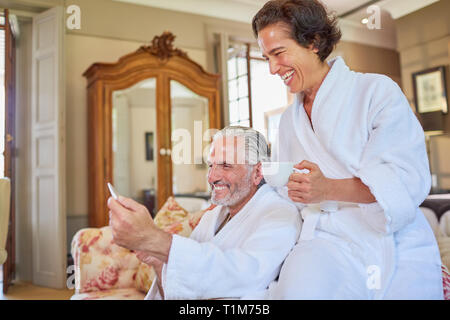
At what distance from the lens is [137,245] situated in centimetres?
71

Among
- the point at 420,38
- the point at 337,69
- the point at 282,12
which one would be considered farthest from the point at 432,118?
the point at 282,12

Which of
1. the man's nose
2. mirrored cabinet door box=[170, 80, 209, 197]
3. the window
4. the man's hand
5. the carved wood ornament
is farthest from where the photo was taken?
the carved wood ornament

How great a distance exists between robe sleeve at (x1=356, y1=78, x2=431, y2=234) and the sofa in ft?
2.54

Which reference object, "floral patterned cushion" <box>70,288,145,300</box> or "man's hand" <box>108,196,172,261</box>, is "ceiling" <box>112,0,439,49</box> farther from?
"floral patterned cushion" <box>70,288,145,300</box>

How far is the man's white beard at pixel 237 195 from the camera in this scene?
1001 mm

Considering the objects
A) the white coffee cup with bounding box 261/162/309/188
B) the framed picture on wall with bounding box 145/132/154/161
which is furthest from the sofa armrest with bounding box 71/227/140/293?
the framed picture on wall with bounding box 145/132/154/161

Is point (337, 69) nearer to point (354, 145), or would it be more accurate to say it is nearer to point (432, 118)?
point (354, 145)

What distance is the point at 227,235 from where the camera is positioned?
968mm

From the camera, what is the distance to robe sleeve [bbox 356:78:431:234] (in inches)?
27.8

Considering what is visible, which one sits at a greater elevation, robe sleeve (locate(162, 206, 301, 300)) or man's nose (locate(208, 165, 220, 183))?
man's nose (locate(208, 165, 220, 183))

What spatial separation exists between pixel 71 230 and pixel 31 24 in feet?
3.27

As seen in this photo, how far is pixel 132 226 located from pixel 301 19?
23.7 inches

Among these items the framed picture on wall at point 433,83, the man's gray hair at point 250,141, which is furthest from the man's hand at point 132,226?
the framed picture on wall at point 433,83

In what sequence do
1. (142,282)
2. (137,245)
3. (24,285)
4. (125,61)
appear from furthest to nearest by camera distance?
(125,61) < (142,282) < (24,285) < (137,245)
